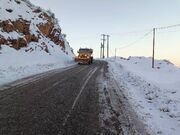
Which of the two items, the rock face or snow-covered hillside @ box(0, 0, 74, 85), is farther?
the rock face

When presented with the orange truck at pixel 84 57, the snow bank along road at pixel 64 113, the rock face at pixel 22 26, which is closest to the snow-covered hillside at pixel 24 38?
the rock face at pixel 22 26

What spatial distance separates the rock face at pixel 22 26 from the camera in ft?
133

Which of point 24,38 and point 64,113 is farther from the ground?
point 24,38

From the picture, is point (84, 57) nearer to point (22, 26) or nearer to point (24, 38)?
point (24, 38)

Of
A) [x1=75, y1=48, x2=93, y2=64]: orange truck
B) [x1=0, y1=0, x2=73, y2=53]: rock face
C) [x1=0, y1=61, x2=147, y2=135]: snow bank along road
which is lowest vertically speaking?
[x1=0, y1=61, x2=147, y2=135]: snow bank along road

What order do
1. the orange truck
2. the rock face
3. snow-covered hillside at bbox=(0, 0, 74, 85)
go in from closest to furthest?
snow-covered hillside at bbox=(0, 0, 74, 85), the rock face, the orange truck

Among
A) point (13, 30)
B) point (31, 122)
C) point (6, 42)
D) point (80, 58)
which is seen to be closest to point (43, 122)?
point (31, 122)

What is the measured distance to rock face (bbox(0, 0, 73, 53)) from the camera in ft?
133

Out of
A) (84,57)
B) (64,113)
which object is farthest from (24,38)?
(64,113)

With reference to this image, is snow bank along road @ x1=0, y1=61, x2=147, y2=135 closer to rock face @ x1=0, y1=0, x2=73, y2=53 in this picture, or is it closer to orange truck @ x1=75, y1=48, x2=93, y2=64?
rock face @ x1=0, y1=0, x2=73, y2=53

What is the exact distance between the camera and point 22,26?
46188 millimetres

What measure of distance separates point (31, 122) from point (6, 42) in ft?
103

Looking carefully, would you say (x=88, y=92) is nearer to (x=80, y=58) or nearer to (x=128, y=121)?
(x=128, y=121)

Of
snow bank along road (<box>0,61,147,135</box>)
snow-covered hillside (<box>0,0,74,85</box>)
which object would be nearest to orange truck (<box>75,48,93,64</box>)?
snow-covered hillside (<box>0,0,74,85</box>)
